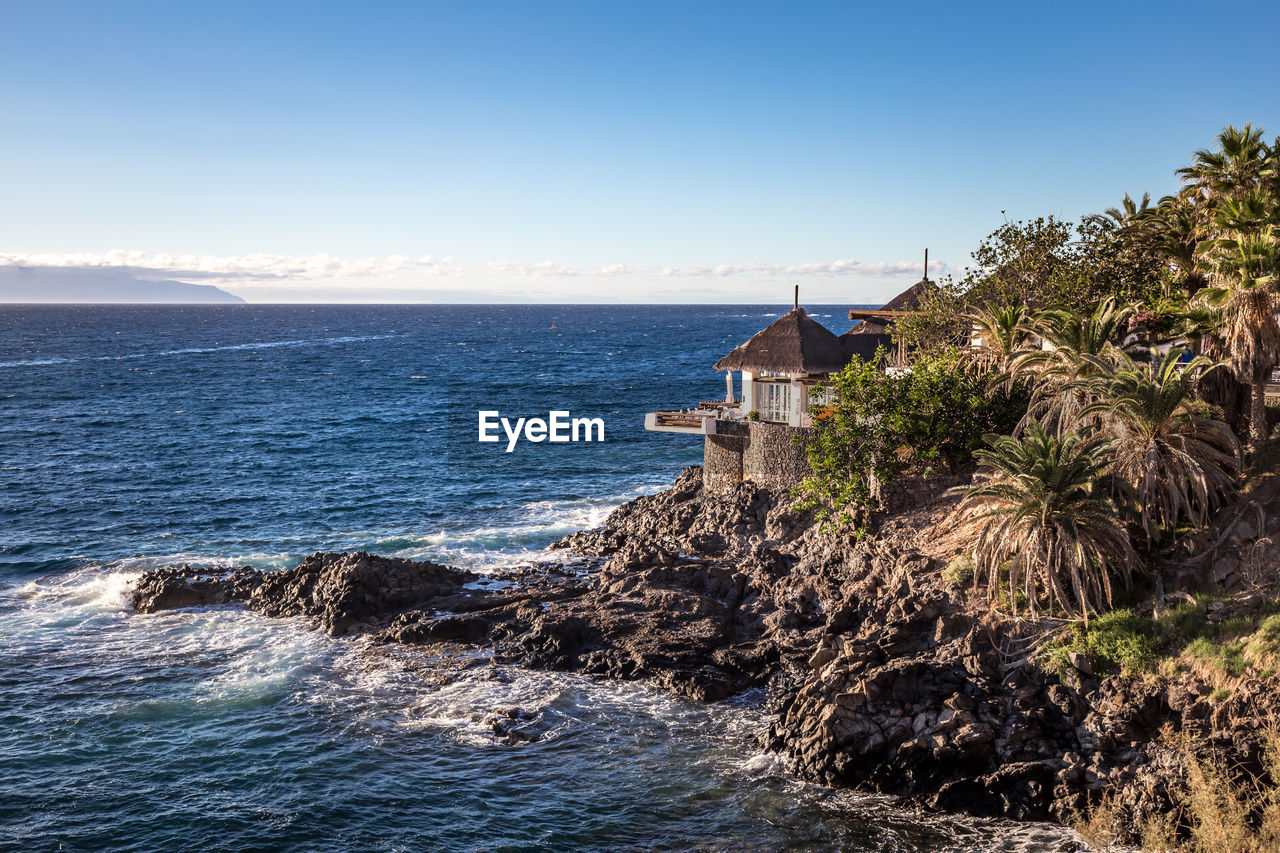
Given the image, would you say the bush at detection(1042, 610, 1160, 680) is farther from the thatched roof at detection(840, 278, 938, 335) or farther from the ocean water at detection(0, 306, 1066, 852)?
the thatched roof at detection(840, 278, 938, 335)

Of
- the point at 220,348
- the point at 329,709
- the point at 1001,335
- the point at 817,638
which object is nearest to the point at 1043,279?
the point at 1001,335

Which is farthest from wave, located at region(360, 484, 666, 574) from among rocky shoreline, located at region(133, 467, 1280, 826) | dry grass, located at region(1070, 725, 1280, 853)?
dry grass, located at region(1070, 725, 1280, 853)

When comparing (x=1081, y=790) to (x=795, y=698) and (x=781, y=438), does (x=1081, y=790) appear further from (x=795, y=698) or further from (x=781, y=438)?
(x=781, y=438)

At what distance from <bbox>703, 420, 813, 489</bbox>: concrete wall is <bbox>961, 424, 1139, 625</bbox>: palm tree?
1055 cm

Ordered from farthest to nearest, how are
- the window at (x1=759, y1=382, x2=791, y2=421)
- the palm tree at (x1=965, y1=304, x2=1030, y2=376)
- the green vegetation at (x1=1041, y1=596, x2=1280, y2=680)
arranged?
the window at (x1=759, y1=382, x2=791, y2=421), the palm tree at (x1=965, y1=304, x2=1030, y2=376), the green vegetation at (x1=1041, y1=596, x2=1280, y2=680)

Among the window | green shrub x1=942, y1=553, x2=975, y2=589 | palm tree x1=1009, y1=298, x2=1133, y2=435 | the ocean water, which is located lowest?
the ocean water

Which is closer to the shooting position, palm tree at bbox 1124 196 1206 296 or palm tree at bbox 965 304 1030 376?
palm tree at bbox 1124 196 1206 296

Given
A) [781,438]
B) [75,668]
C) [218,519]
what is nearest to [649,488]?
[781,438]

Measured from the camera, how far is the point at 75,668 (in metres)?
25.4

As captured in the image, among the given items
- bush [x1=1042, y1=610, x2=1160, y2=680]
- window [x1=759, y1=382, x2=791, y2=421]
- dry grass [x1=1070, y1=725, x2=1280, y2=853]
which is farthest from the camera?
window [x1=759, y1=382, x2=791, y2=421]

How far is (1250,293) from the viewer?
21.7m

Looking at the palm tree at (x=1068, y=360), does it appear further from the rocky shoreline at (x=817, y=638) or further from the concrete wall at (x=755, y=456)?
the concrete wall at (x=755, y=456)

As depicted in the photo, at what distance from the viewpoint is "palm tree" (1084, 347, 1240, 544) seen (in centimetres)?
2095

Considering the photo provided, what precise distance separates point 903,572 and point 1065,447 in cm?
545
